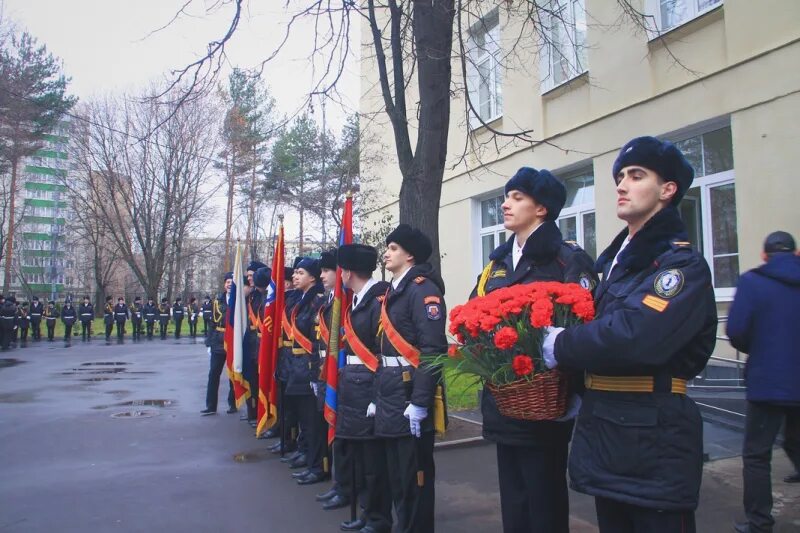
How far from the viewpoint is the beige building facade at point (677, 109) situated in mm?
8102

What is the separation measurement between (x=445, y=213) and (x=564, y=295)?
14179 millimetres

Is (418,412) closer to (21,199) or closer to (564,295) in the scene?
(564,295)

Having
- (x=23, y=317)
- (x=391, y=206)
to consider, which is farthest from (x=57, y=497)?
(x=23, y=317)

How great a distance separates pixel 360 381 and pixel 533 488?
6.05ft

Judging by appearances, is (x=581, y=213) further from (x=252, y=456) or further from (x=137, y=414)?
(x=137, y=414)

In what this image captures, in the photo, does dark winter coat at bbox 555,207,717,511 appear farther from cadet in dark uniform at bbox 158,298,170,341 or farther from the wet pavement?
cadet in dark uniform at bbox 158,298,170,341

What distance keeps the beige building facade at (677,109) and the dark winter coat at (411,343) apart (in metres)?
4.20

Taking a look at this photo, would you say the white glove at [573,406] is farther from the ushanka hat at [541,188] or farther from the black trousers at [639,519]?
the ushanka hat at [541,188]

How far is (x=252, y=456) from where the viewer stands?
281 inches

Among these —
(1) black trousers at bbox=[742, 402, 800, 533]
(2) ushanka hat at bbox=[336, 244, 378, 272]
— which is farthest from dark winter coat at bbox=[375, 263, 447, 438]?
(1) black trousers at bbox=[742, 402, 800, 533]

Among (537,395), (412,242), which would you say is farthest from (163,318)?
(537,395)

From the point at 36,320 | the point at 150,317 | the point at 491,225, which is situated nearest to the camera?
the point at 491,225

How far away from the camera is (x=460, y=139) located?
15.8 metres

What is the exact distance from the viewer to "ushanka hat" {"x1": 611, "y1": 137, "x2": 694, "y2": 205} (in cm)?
251
